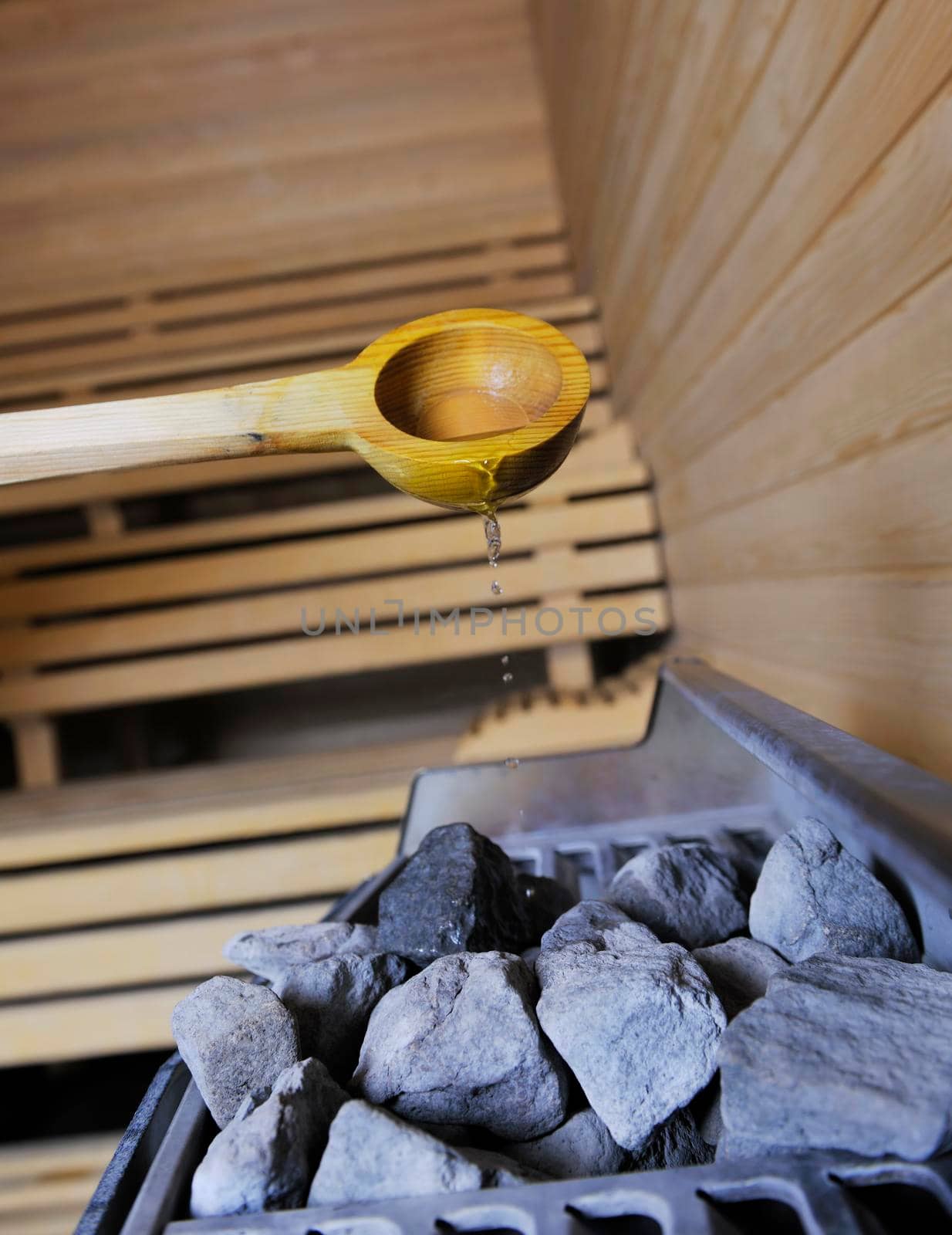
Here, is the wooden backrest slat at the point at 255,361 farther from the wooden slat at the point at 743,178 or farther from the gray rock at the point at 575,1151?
the gray rock at the point at 575,1151

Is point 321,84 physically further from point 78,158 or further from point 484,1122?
point 484,1122

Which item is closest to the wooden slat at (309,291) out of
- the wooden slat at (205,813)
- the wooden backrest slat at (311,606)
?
the wooden backrest slat at (311,606)

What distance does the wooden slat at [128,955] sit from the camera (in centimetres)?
168

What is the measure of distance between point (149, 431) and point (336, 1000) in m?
0.41

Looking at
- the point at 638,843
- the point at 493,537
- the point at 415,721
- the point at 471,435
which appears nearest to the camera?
the point at 471,435

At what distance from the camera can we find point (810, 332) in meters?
1.01

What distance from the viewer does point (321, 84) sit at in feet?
9.30

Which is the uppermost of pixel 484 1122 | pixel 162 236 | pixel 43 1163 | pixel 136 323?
pixel 162 236

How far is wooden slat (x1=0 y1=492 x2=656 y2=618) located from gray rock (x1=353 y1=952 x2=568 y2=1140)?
148 centimetres

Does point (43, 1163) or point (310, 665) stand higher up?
point (310, 665)

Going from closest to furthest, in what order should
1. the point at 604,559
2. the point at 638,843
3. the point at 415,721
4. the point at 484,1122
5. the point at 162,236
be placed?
the point at 484,1122 → the point at 638,843 → the point at 604,559 → the point at 415,721 → the point at 162,236

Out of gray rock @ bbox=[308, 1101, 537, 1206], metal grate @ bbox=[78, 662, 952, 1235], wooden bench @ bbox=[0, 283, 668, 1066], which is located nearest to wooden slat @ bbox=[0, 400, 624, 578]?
wooden bench @ bbox=[0, 283, 668, 1066]

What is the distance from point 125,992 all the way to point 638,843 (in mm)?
1169

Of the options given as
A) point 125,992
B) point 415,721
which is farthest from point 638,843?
point 415,721
